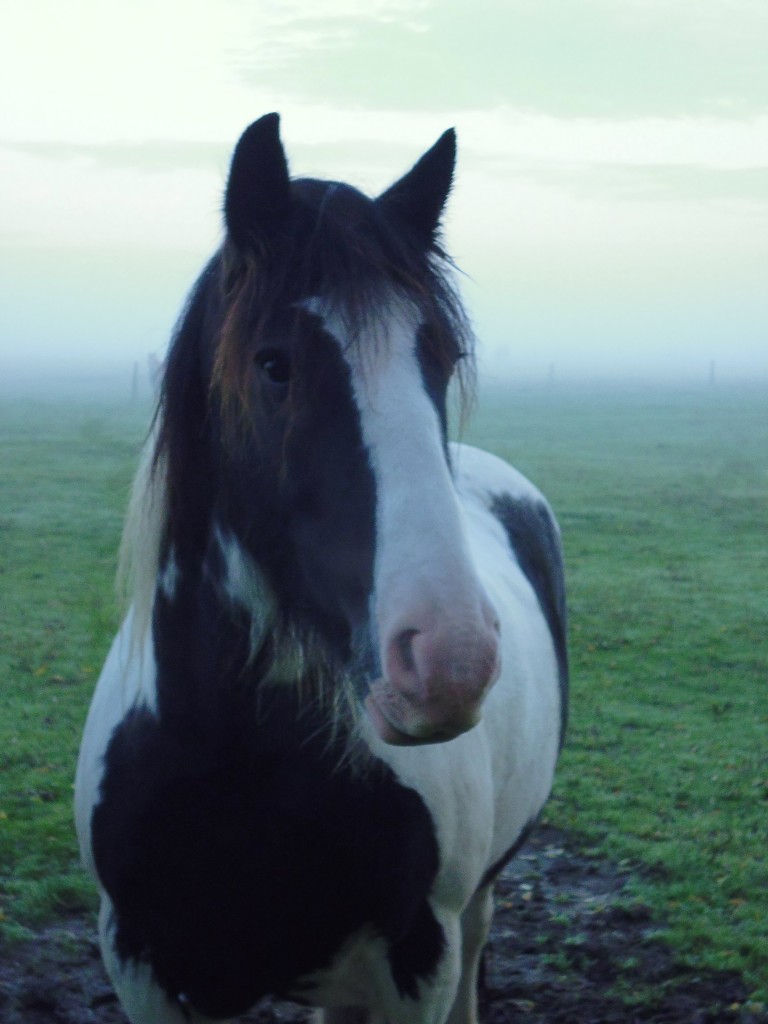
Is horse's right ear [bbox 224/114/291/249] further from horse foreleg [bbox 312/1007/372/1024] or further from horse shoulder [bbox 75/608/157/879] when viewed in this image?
horse foreleg [bbox 312/1007/372/1024]

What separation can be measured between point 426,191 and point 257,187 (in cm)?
43

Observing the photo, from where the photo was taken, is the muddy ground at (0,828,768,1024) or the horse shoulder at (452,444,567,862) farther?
the muddy ground at (0,828,768,1024)

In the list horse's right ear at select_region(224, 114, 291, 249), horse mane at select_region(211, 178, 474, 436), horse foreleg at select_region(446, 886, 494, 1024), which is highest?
horse's right ear at select_region(224, 114, 291, 249)

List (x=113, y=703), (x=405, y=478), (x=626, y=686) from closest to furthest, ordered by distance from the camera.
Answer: (x=405, y=478), (x=113, y=703), (x=626, y=686)

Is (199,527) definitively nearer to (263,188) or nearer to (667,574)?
(263,188)

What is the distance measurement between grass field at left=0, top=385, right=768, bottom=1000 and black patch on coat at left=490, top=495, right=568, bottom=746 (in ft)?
4.55

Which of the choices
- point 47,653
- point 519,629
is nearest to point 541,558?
point 519,629

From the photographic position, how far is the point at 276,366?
1916 mm

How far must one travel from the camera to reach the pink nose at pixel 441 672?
1591 millimetres

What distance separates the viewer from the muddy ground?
387 cm

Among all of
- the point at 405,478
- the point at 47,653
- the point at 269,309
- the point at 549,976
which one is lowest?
the point at 47,653

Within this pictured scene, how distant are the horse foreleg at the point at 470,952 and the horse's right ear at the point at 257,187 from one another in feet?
7.83

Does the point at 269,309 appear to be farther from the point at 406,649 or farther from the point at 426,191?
the point at 406,649

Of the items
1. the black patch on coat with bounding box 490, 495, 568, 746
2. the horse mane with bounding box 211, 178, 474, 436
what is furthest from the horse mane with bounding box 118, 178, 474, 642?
→ the black patch on coat with bounding box 490, 495, 568, 746
